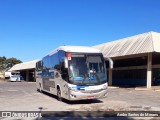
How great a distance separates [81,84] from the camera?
15.7 meters

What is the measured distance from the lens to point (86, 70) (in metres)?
15.9

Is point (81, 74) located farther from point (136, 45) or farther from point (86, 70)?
point (136, 45)

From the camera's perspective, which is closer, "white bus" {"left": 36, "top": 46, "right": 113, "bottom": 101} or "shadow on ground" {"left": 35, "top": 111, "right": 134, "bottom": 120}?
"shadow on ground" {"left": 35, "top": 111, "right": 134, "bottom": 120}

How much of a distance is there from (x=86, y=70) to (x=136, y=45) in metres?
16.8

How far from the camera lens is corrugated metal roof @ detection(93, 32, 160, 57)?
2898cm

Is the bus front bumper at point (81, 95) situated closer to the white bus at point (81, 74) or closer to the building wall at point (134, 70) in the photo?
the white bus at point (81, 74)

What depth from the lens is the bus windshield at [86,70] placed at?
15.8 meters

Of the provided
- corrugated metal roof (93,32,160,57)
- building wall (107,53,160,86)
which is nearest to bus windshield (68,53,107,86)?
corrugated metal roof (93,32,160,57)

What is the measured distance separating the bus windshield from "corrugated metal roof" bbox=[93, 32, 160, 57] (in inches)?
501

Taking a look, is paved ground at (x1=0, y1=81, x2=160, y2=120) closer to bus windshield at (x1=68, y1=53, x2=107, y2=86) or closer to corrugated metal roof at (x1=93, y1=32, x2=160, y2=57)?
bus windshield at (x1=68, y1=53, x2=107, y2=86)

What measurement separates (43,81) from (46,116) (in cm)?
1242

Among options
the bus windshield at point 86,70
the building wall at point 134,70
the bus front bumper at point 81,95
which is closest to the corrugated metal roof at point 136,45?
the building wall at point 134,70

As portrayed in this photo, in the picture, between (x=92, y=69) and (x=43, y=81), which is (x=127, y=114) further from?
(x=43, y=81)

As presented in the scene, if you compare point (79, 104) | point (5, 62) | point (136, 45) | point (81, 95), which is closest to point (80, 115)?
point (81, 95)
